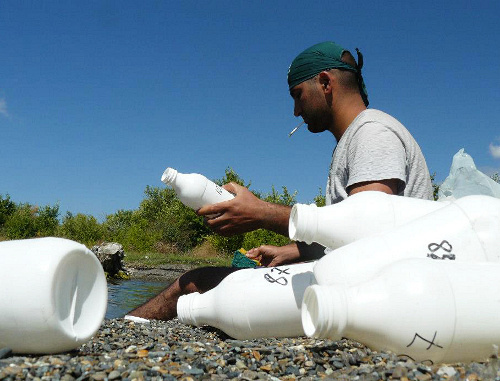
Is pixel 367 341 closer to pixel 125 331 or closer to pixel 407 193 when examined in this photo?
pixel 407 193

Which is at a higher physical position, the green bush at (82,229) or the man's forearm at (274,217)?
the green bush at (82,229)

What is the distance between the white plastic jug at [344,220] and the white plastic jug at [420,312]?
51 centimetres

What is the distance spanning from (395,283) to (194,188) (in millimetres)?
1766

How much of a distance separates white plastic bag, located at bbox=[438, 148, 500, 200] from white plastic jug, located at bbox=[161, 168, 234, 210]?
2.22 meters

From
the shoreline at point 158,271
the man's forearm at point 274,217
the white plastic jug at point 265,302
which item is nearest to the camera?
the white plastic jug at point 265,302

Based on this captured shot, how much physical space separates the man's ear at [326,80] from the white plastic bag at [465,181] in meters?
1.46

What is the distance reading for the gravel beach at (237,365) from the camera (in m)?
1.88

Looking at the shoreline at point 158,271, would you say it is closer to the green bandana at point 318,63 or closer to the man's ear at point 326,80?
the green bandana at point 318,63

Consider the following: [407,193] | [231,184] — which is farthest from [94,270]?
[407,193]

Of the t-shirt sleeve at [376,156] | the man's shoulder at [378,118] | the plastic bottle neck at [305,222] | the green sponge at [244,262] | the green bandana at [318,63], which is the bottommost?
the green sponge at [244,262]

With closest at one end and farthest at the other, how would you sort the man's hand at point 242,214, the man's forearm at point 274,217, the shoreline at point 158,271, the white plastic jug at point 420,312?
the white plastic jug at point 420,312 < the man's hand at point 242,214 < the man's forearm at point 274,217 < the shoreline at point 158,271

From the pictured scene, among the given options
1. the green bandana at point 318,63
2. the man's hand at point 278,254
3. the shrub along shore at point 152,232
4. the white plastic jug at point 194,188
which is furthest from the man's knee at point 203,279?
the shrub along shore at point 152,232

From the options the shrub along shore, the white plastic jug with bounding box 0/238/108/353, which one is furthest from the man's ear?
the shrub along shore

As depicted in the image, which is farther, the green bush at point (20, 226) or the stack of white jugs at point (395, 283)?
the green bush at point (20, 226)
